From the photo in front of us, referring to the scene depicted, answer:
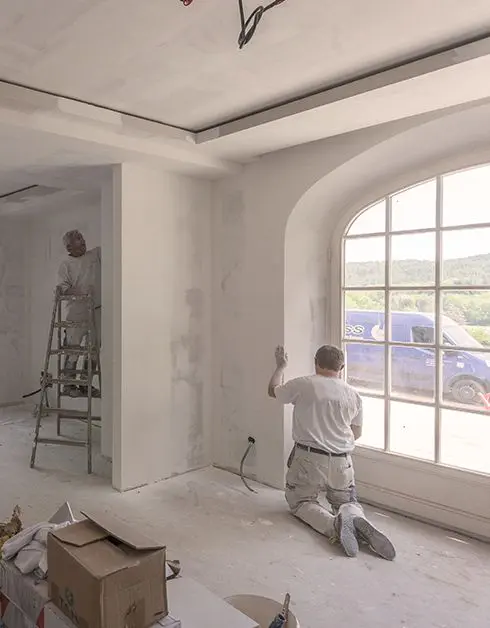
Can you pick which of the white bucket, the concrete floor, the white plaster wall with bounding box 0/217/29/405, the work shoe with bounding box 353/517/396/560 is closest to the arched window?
the concrete floor

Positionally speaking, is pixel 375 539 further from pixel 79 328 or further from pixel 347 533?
pixel 79 328

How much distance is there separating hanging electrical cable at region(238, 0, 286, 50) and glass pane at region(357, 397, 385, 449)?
91.8 inches

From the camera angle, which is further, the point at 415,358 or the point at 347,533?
the point at 415,358

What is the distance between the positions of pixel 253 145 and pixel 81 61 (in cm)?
129

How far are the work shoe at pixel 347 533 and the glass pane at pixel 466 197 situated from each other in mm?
1759

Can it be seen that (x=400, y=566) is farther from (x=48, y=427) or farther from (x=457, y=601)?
(x=48, y=427)

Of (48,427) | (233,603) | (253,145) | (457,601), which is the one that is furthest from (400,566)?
(48,427)

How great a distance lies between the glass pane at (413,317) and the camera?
3182mm

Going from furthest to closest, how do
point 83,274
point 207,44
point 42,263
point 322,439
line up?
point 42,263
point 83,274
point 322,439
point 207,44

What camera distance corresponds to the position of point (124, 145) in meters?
3.08

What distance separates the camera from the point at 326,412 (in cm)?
300

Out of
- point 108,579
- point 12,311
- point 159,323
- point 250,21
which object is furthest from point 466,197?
point 12,311

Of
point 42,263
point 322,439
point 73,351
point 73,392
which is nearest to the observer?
point 322,439

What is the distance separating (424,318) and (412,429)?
692 millimetres
